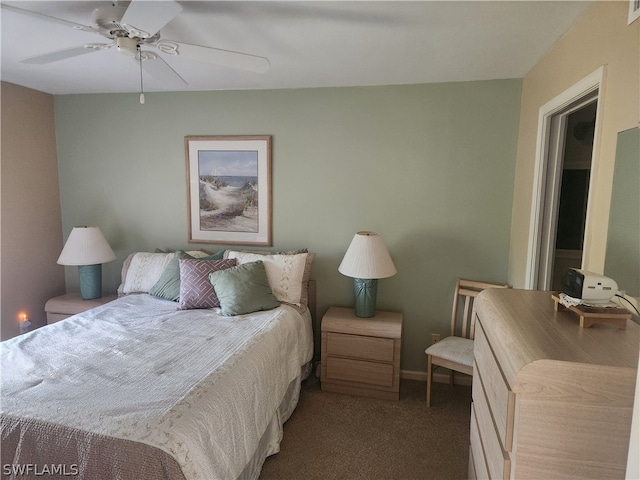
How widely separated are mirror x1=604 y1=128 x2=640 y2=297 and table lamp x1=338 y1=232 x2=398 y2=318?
57.2 inches

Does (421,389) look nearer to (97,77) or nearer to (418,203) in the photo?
(418,203)

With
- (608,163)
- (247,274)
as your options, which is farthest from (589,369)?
(247,274)

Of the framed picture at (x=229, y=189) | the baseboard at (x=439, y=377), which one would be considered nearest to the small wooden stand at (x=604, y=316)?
the baseboard at (x=439, y=377)

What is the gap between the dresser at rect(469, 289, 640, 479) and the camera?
34.5 inches

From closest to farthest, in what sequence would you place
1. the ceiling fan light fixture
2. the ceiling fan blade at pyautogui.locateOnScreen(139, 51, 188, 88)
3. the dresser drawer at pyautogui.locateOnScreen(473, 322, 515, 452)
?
1. the dresser drawer at pyautogui.locateOnScreen(473, 322, 515, 452)
2. the ceiling fan light fixture
3. the ceiling fan blade at pyautogui.locateOnScreen(139, 51, 188, 88)

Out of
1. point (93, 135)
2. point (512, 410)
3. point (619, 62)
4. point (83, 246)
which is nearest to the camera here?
point (512, 410)

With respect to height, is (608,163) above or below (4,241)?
above

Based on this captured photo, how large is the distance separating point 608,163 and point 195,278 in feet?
8.32

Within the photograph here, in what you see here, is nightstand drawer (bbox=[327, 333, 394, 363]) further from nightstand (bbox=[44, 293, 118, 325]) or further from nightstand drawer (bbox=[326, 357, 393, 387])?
nightstand (bbox=[44, 293, 118, 325])

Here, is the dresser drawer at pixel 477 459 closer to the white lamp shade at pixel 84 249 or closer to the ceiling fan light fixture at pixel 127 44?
the ceiling fan light fixture at pixel 127 44

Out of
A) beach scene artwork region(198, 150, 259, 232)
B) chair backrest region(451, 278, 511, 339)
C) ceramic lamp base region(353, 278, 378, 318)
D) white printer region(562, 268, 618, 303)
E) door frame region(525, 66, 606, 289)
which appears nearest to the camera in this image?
white printer region(562, 268, 618, 303)

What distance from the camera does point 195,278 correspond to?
9.09 feet

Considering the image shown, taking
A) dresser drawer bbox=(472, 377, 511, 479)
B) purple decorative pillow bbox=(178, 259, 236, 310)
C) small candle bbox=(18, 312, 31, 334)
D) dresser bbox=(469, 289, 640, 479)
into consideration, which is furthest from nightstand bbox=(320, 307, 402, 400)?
small candle bbox=(18, 312, 31, 334)

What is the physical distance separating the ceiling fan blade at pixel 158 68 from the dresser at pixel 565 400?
2.04 meters
